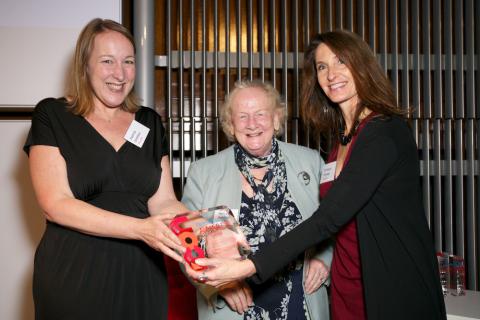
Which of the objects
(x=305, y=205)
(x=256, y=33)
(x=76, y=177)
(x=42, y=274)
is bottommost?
(x=42, y=274)

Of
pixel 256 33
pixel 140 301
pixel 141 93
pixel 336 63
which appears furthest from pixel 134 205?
Result: pixel 256 33

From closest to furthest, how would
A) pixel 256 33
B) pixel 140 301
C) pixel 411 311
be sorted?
pixel 411 311 → pixel 140 301 → pixel 256 33

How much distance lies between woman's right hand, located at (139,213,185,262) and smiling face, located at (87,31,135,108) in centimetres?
55

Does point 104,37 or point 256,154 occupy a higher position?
point 104,37

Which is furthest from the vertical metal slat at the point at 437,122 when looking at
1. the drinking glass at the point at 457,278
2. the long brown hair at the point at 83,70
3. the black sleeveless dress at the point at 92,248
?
the long brown hair at the point at 83,70

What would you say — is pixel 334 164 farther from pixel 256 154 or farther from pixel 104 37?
pixel 104 37

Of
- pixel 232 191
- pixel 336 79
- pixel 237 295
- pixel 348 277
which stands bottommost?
pixel 237 295

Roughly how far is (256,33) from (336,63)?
2.00m

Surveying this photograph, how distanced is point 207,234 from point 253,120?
654 mm

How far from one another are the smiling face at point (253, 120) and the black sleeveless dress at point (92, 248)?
48 cm

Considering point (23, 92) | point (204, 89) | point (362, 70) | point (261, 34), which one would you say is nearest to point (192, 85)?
point (204, 89)

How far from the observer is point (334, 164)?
187 centimetres

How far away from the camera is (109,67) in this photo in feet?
5.81

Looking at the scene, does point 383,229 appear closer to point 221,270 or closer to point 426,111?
point 221,270
